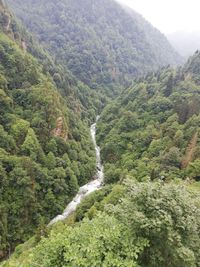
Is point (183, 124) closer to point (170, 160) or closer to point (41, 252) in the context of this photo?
point (170, 160)

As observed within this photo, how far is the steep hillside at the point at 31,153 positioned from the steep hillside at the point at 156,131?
1061 cm

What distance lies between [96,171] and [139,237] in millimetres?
77834

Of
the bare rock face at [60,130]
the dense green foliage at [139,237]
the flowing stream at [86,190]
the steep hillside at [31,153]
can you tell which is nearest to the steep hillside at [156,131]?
the flowing stream at [86,190]

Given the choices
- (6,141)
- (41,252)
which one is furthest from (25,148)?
(41,252)

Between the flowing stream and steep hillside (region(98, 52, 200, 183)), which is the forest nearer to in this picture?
steep hillside (region(98, 52, 200, 183))

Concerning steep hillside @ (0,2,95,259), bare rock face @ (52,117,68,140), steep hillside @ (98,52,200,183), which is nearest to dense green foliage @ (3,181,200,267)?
steep hillside @ (98,52,200,183)

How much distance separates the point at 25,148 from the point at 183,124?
45468 mm

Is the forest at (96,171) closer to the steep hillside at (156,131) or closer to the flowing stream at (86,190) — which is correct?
the steep hillside at (156,131)

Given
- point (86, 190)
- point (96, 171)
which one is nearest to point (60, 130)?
point (96, 171)

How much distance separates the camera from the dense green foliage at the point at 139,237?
19203 millimetres

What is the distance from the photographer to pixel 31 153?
7962 cm

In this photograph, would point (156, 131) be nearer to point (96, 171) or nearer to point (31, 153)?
point (96, 171)

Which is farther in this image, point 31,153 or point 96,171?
point 96,171

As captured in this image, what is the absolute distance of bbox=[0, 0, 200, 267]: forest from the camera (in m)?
20.4
